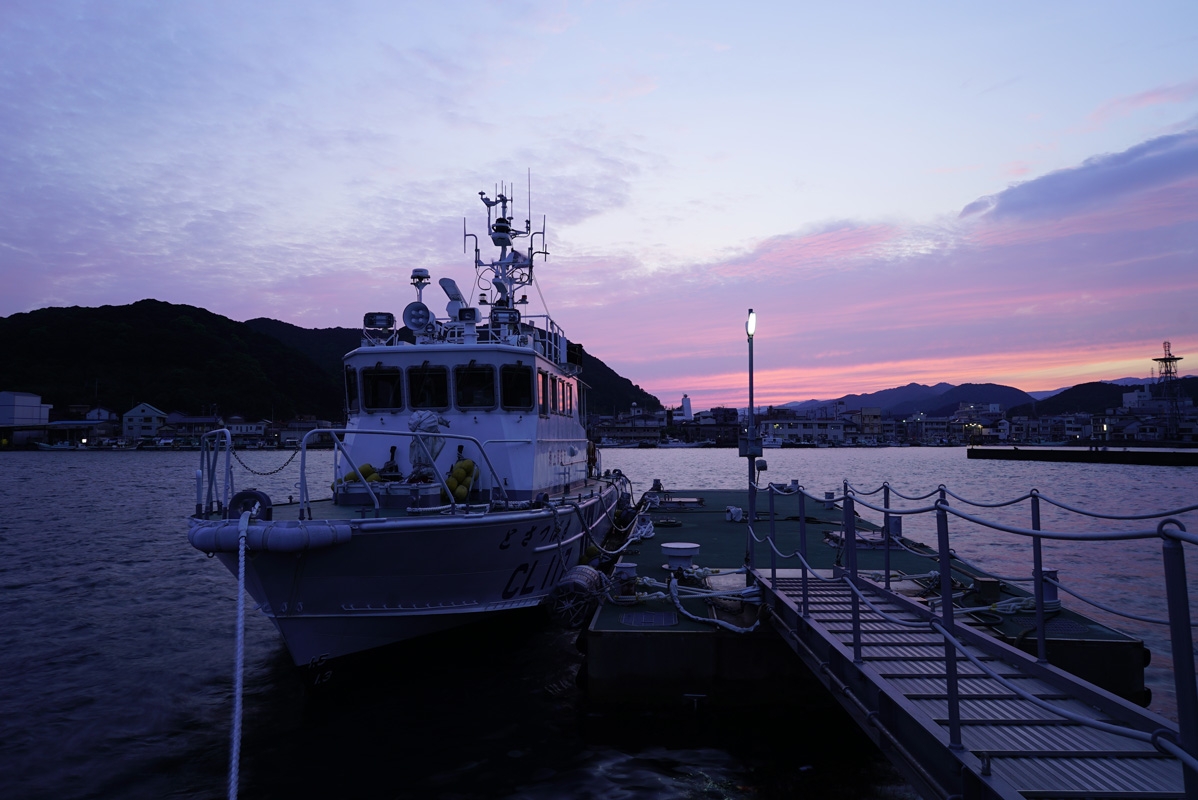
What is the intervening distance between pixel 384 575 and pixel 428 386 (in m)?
4.09

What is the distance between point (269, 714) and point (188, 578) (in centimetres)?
1117

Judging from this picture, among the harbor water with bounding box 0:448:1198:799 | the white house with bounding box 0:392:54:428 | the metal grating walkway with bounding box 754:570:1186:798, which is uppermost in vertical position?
Result: the white house with bounding box 0:392:54:428

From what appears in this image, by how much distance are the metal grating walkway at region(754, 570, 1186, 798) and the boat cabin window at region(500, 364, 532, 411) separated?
6181mm

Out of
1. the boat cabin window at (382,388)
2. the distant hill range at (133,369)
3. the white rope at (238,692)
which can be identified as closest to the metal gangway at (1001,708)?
the white rope at (238,692)

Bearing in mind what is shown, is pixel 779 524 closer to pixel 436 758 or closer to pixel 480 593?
pixel 480 593

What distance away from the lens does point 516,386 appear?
11805mm

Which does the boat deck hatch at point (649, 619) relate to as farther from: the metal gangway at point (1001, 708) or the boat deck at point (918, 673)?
the metal gangway at point (1001, 708)

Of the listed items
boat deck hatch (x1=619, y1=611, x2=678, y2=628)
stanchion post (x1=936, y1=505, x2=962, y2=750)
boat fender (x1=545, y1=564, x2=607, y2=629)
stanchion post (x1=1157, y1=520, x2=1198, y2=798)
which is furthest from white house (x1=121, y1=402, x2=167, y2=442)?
stanchion post (x1=1157, y1=520, x2=1198, y2=798)

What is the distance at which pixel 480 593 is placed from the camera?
935 cm

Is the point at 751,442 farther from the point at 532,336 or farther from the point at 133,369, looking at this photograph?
the point at 133,369

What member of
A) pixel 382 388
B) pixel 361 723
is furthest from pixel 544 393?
pixel 361 723

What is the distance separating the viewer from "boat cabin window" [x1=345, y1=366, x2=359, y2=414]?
479 inches

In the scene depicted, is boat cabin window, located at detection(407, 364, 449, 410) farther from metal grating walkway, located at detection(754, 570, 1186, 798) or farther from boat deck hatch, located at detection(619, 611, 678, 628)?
metal grating walkway, located at detection(754, 570, 1186, 798)

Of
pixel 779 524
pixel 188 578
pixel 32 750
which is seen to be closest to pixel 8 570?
pixel 188 578
